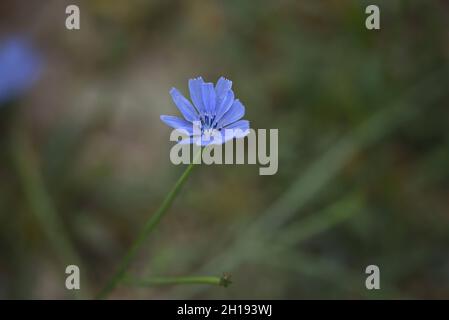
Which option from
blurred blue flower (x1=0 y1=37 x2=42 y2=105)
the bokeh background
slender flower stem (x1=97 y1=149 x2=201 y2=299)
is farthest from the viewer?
blurred blue flower (x1=0 y1=37 x2=42 y2=105)

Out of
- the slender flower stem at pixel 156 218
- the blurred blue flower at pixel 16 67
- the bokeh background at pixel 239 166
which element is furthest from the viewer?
the blurred blue flower at pixel 16 67

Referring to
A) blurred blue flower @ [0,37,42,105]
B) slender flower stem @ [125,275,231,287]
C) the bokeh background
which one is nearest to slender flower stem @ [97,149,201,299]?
slender flower stem @ [125,275,231,287]

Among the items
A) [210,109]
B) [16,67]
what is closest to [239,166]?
[16,67]

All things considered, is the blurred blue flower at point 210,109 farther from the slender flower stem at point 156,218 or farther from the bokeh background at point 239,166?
the bokeh background at point 239,166

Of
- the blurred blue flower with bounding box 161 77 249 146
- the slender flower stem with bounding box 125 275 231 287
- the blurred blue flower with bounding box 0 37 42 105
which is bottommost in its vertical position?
the slender flower stem with bounding box 125 275 231 287

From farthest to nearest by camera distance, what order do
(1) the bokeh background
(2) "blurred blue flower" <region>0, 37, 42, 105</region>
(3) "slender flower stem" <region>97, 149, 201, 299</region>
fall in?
(2) "blurred blue flower" <region>0, 37, 42, 105</region>, (1) the bokeh background, (3) "slender flower stem" <region>97, 149, 201, 299</region>

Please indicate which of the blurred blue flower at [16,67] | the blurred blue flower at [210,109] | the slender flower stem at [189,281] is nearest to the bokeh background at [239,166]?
the blurred blue flower at [16,67]

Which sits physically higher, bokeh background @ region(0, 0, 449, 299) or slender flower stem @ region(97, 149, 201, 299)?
bokeh background @ region(0, 0, 449, 299)

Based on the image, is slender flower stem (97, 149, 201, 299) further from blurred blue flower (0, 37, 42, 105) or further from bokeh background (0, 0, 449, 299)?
blurred blue flower (0, 37, 42, 105)
